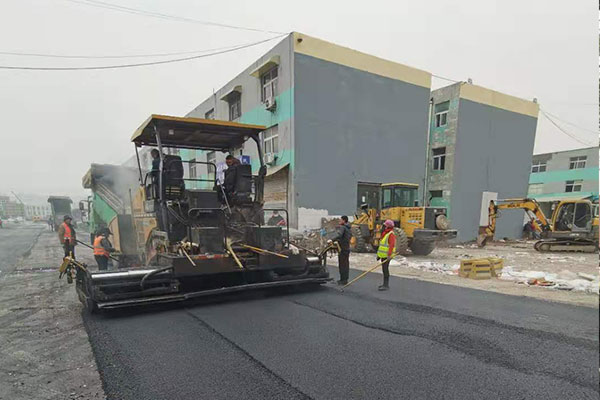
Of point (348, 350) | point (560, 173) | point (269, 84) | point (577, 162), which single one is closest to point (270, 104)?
point (269, 84)

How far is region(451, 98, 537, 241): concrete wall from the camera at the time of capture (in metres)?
18.5

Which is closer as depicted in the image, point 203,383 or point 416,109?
point 203,383

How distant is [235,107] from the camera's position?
1895 cm

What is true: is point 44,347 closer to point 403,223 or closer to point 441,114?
point 403,223

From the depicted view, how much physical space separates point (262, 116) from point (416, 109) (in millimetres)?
8072

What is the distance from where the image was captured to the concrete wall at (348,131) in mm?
14125

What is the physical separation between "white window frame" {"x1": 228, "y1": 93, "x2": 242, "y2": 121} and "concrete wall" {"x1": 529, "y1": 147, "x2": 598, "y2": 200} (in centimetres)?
2582

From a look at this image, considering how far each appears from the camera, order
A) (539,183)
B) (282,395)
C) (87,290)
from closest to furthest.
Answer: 1. (282,395)
2. (87,290)
3. (539,183)

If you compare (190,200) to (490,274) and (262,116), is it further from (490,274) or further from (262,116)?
(262,116)

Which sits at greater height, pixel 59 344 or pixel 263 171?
pixel 263 171

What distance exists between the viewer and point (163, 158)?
5191mm

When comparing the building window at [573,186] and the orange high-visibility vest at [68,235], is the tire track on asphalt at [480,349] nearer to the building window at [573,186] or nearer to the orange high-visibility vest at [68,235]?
the orange high-visibility vest at [68,235]

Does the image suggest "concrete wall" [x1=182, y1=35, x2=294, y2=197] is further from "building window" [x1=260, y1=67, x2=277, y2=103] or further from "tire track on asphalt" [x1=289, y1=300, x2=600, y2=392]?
"tire track on asphalt" [x1=289, y1=300, x2=600, y2=392]

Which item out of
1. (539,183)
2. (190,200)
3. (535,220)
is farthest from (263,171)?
(539,183)
